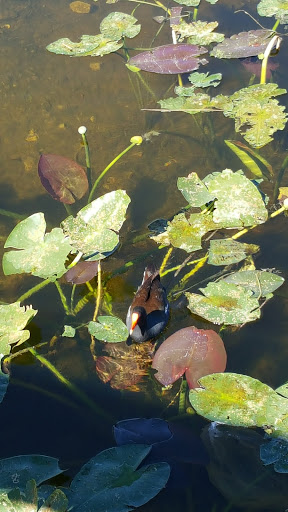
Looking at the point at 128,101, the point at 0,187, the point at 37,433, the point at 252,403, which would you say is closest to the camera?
the point at 252,403

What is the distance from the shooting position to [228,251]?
3.28 m

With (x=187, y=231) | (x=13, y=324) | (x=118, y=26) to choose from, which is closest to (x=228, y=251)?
(x=187, y=231)

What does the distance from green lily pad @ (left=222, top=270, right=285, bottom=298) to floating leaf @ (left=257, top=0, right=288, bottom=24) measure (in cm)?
286

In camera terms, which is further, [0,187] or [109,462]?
[0,187]

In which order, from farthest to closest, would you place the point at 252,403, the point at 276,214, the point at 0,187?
the point at 0,187 < the point at 276,214 < the point at 252,403

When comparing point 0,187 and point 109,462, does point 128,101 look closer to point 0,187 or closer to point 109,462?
point 0,187

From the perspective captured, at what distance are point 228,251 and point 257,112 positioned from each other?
1329 mm

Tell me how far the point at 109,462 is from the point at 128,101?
3.01m

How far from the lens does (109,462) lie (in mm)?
2293

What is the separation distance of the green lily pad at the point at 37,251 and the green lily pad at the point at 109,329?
12.6 inches

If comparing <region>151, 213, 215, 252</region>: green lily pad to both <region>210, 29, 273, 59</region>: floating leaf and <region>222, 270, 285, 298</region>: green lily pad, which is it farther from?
<region>210, 29, 273, 59</region>: floating leaf

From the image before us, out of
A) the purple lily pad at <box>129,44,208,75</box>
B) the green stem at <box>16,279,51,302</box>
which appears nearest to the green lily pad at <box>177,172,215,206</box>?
the green stem at <box>16,279,51,302</box>

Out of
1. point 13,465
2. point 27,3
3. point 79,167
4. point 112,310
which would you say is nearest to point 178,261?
point 112,310

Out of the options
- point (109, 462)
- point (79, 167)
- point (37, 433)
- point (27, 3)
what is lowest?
point (37, 433)
